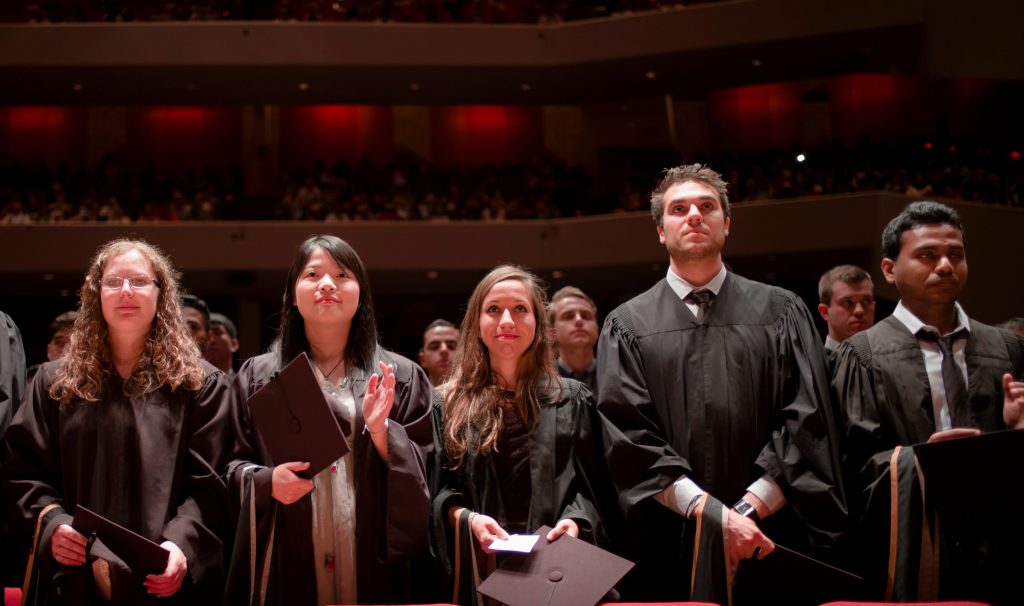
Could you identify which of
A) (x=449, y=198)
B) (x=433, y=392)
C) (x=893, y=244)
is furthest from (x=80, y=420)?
(x=449, y=198)

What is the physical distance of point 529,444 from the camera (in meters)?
3.16

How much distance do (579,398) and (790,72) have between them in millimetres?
12827

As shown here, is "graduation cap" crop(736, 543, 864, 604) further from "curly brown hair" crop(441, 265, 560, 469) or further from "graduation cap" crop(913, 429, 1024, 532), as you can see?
"curly brown hair" crop(441, 265, 560, 469)

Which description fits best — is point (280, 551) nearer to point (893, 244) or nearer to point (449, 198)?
point (893, 244)

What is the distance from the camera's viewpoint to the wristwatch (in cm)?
297

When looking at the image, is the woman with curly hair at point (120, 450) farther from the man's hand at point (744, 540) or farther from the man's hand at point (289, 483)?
the man's hand at point (744, 540)

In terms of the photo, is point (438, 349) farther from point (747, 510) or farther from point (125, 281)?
point (747, 510)

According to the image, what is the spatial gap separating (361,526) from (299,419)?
47cm

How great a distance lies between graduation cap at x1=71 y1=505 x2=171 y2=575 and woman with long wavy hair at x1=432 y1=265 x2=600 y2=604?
91 cm

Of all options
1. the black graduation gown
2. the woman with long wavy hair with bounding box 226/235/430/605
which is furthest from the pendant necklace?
the black graduation gown

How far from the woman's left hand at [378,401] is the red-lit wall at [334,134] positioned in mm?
14789

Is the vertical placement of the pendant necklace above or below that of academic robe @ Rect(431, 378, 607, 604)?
above

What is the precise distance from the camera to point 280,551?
295 centimetres

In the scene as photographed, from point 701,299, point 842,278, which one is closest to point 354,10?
point 842,278
